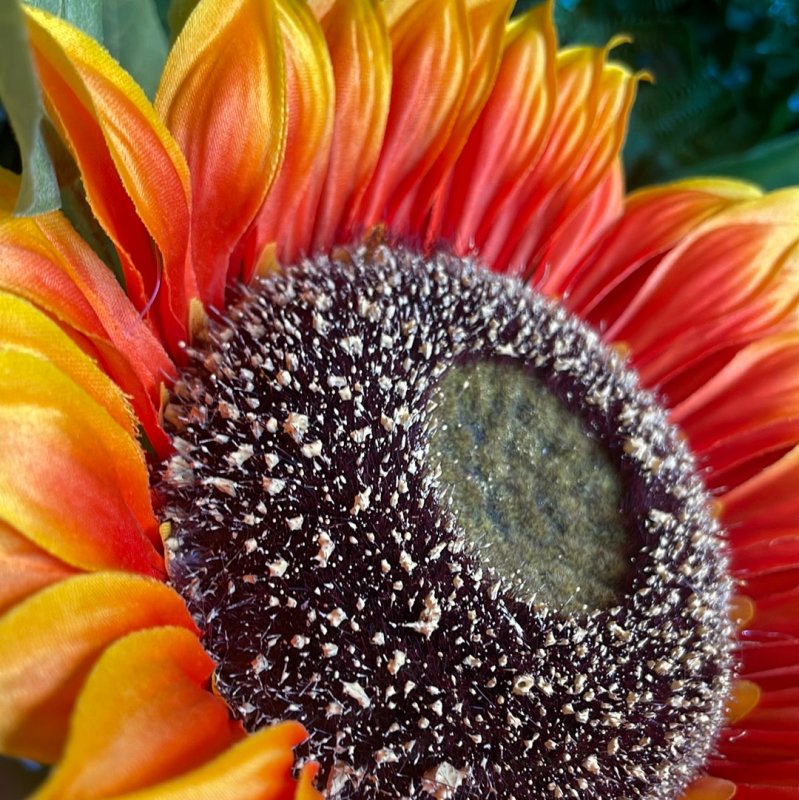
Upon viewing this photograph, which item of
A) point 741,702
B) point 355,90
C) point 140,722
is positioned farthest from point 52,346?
point 741,702

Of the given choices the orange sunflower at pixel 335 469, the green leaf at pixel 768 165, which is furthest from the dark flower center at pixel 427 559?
the green leaf at pixel 768 165

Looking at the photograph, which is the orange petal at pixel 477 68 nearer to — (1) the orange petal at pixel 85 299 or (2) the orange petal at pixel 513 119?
(2) the orange petal at pixel 513 119

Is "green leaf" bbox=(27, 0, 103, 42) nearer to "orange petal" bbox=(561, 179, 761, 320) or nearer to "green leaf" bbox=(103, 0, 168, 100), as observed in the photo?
"green leaf" bbox=(103, 0, 168, 100)

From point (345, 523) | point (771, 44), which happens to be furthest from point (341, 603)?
Answer: point (771, 44)

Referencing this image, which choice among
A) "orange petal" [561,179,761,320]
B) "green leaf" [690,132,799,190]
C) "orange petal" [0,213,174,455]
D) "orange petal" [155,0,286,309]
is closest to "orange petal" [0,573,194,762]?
"orange petal" [0,213,174,455]

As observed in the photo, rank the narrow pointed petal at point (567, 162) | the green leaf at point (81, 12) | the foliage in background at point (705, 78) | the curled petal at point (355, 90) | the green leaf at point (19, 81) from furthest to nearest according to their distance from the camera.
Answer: the foliage in background at point (705, 78)
the narrow pointed petal at point (567, 162)
the curled petal at point (355, 90)
the green leaf at point (81, 12)
the green leaf at point (19, 81)

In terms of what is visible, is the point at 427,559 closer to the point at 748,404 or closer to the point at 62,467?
the point at 62,467
